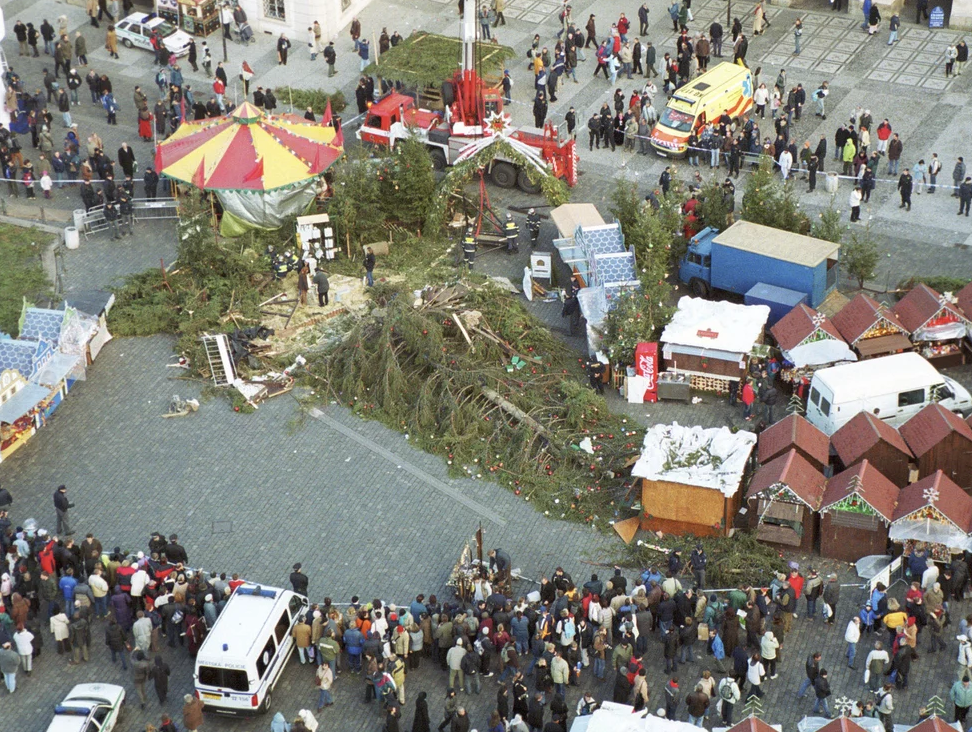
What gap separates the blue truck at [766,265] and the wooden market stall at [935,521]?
8159 mm

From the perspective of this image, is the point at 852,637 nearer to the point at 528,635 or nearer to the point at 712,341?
the point at 528,635

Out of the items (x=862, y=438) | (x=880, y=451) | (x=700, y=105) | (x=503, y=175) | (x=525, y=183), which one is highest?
(x=862, y=438)

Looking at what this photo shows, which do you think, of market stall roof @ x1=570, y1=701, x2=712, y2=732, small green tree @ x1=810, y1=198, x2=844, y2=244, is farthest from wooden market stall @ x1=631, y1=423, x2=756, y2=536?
small green tree @ x1=810, y1=198, x2=844, y2=244

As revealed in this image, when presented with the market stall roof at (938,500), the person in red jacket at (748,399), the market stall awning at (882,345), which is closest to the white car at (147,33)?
the person in red jacket at (748,399)

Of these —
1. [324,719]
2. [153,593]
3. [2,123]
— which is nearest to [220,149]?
[2,123]

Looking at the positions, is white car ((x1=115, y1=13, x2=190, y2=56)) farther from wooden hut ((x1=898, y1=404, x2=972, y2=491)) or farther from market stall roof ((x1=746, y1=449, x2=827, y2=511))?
wooden hut ((x1=898, y1=404, x2=972, y2=491))

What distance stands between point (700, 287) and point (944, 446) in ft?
31.4

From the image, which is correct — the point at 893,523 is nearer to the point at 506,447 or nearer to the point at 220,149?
the point at 506,447

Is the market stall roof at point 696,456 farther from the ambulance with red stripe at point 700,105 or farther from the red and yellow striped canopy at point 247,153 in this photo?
the ambulance with red stripe at point 700,105

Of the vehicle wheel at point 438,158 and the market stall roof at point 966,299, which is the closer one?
A: the market stall roof at point 966,299

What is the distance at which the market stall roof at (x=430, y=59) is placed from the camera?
48.4m

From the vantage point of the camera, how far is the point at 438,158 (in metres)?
46.1

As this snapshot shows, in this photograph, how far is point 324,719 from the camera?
2838 centimetres

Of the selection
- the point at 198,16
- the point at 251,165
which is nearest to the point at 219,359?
the point at 251,165
